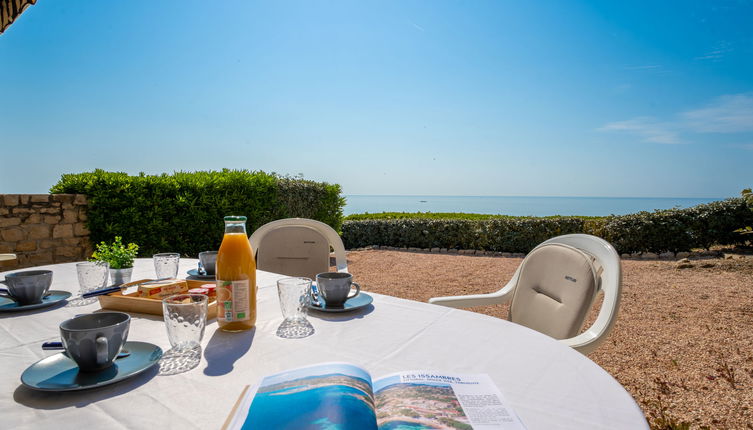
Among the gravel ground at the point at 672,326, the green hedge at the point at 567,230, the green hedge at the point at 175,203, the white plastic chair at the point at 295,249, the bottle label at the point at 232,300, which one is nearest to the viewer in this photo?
the bottle label at the point at 232,300

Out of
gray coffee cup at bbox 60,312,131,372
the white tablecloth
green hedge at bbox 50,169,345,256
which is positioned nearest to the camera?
the white tablecloth

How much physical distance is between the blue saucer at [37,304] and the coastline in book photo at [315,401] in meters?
1.12

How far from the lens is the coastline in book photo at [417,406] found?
616mm

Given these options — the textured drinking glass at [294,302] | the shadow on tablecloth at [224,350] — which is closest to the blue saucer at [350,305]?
the textured drinking glass at [294,302]

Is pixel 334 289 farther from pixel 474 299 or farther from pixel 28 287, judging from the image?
pixel 28 287

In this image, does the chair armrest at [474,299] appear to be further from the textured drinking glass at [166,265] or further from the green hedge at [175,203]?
the green hedge at [175,203]

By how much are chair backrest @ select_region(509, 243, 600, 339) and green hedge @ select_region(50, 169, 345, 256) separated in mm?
5216

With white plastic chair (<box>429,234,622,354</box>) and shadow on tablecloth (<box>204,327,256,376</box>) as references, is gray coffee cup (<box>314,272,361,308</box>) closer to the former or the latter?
shadow on tablecloth (<box>204,327,256,376</box>)

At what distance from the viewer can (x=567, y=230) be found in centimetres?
830

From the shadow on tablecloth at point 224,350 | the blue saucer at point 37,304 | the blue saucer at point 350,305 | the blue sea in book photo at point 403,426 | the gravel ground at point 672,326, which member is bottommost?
the gravel ground at point 672,326

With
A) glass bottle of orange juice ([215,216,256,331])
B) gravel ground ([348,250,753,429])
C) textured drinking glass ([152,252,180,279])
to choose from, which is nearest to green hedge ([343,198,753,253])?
gravel ground ([348,250,753,429])

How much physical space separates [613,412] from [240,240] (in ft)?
3.30

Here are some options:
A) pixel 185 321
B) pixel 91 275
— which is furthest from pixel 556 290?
pixel 91 275

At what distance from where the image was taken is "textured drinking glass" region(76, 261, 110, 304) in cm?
143
